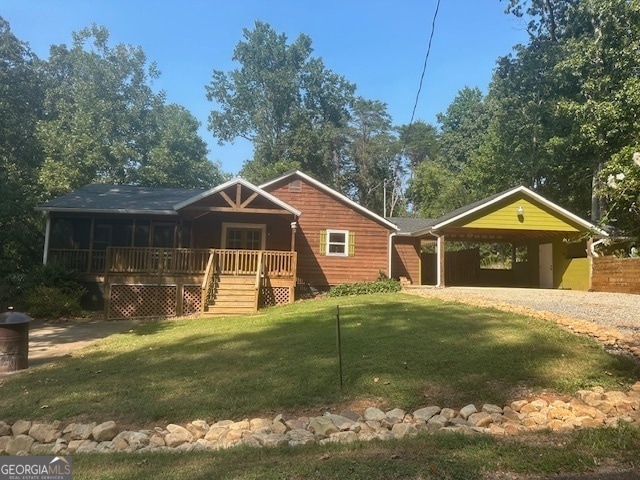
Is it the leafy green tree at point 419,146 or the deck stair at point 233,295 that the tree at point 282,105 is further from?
the deck stair at point 233,295

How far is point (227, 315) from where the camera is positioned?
1397 cm

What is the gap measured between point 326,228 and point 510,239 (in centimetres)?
960

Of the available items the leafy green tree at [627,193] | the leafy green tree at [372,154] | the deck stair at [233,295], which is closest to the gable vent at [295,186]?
the deck stair at [233,295]

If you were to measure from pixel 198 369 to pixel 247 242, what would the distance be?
11621mm

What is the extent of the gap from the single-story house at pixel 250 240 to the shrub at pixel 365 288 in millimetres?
1139

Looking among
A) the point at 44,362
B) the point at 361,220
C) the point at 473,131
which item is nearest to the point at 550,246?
the point at 361,220

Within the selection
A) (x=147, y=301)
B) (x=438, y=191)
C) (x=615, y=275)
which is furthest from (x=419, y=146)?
(x=147, y=301)

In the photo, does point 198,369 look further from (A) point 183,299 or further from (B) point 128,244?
(B) point 128,244

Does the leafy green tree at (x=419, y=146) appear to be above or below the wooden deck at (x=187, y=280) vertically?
above

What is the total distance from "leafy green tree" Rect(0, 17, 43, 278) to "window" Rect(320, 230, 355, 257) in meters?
11.4

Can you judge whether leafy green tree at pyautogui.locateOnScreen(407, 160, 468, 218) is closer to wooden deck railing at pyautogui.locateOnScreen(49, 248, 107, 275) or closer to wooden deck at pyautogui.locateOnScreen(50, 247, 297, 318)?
wooden deck at pyautogui.locateOnScreen(50, 247, 297, 318)

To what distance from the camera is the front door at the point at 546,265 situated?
20844 millimetres

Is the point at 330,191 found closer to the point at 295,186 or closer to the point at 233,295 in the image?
the point at 295,186

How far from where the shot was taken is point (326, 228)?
19.4 meters
